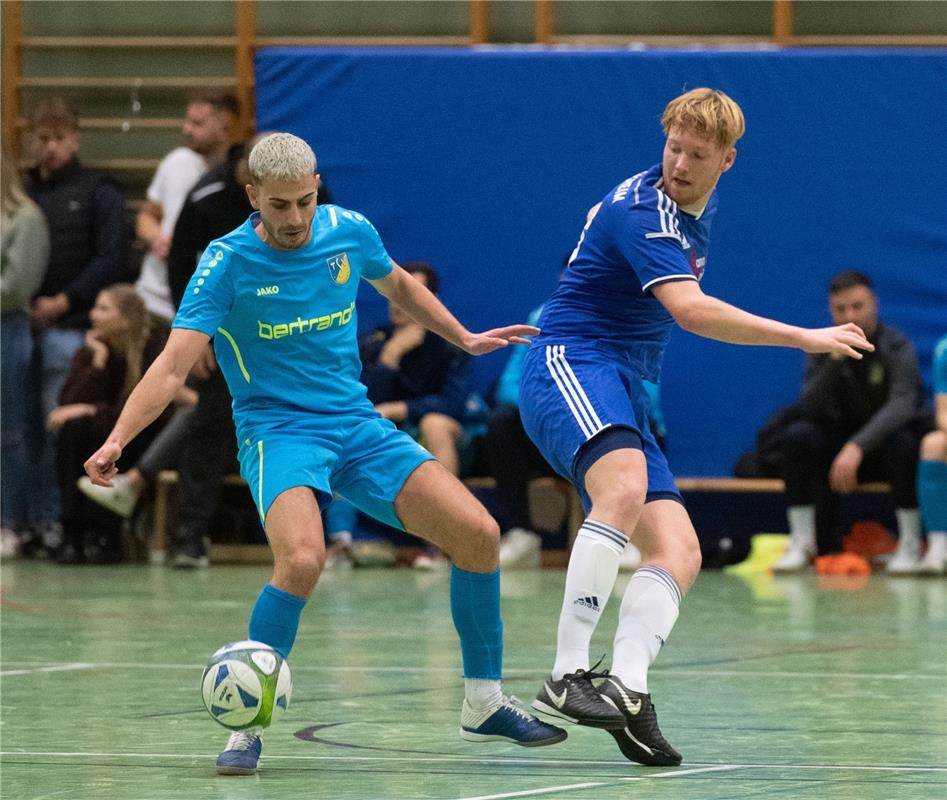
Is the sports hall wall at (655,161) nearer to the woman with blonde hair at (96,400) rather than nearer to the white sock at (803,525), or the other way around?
the white sock at (803,525)

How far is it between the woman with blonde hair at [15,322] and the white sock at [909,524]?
5815 mm

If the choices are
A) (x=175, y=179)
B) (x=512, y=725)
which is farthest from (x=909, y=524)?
(x=512, y=725)

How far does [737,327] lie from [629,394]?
1.80 feet

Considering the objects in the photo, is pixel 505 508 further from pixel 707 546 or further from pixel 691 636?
pixel 691 636

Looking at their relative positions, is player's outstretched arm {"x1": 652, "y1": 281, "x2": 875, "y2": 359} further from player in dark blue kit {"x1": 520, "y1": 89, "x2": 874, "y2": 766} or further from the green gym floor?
the green gym floor

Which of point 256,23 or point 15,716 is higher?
point 256,23

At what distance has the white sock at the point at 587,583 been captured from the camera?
5199 millimetres

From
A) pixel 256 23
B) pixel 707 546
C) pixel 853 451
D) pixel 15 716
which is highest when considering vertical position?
pixel 256 23

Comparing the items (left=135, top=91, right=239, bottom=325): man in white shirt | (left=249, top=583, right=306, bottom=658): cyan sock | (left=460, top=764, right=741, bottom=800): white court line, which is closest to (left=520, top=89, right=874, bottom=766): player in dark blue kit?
(left=460, top=764, right=741, bottom=800): white court line

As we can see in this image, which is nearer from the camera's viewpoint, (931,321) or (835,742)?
(835,742)

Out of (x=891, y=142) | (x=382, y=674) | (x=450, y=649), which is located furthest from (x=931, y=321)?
(x=382, y=674)

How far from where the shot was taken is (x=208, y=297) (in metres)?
5.16

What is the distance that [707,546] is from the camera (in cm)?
1249

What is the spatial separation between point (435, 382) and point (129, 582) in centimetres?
247
